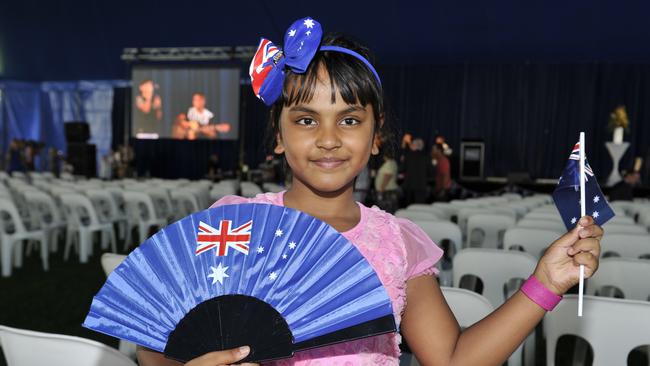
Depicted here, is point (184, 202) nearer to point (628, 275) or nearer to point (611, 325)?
point (628, 275)

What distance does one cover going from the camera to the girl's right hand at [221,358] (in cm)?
73

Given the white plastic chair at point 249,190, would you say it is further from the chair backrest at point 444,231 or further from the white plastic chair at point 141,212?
the chair backrest at point 444,231

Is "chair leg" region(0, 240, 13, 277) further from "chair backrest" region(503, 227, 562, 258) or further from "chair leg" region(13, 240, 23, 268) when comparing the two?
"chair backrest" region(503, 227, 562, 258)

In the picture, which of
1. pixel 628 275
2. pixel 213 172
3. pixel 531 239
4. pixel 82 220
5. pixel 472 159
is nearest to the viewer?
pixel 628 275

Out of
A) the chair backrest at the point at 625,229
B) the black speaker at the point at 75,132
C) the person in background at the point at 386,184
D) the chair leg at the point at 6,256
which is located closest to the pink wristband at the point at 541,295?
the chair backrest at the point at 625,229

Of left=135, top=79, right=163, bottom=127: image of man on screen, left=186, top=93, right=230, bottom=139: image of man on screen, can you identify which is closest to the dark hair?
left=186, top=93, right=230, bottom=139: image of man on screen

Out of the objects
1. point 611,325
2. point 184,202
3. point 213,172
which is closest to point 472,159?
point 213,172

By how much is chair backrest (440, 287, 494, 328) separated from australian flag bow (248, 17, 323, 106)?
1.21 meters

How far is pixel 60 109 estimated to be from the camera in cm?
1966

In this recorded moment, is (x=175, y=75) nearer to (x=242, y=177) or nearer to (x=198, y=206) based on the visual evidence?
(x=242, y=177)

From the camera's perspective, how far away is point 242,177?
1375 cm

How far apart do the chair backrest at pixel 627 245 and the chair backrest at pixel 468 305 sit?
5.57ft

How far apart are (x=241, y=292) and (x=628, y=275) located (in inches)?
88.9

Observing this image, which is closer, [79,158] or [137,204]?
[137,204]
